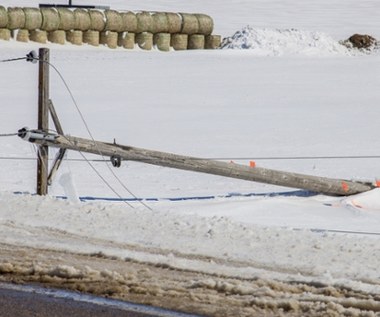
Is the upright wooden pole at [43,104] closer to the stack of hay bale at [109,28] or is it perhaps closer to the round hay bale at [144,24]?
the stack of hay bale at [109,28]

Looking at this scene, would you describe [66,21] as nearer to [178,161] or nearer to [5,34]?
[5,34]

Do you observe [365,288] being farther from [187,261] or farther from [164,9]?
[164,9]

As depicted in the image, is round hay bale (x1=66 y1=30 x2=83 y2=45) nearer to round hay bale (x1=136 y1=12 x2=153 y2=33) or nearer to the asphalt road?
round hay bale (x1=136 y1=12 x2=153 y2=33)

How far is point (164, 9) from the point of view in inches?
1591

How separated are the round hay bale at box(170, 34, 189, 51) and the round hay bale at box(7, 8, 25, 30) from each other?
5032 millimetres

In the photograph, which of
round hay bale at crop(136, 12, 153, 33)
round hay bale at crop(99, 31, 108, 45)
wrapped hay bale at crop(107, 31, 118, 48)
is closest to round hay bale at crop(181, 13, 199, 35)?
round hay bale at crop(136, 12, 153, 33)

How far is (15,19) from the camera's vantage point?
102 feet

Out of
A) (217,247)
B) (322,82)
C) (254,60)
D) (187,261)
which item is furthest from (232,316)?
(254,60)

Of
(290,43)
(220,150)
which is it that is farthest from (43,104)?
(290,43)

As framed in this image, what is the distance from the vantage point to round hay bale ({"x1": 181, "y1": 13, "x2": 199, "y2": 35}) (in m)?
33.6

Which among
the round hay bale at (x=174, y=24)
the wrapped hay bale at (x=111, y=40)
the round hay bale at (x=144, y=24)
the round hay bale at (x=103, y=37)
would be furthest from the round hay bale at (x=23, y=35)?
the round hay bale at (x=174, y=24)

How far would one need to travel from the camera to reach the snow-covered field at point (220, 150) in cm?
746

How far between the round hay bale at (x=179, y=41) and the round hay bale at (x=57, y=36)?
12.0ft

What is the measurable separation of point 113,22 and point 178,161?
22.8 meters
